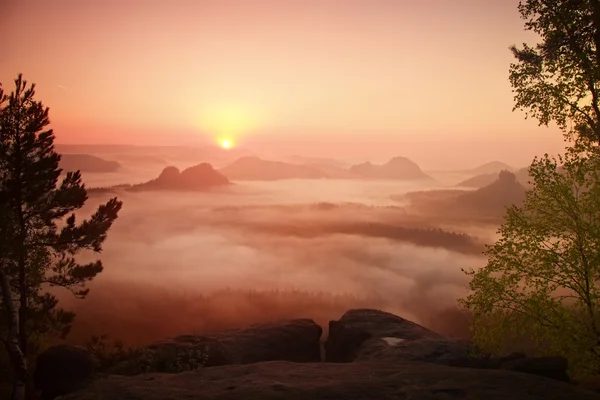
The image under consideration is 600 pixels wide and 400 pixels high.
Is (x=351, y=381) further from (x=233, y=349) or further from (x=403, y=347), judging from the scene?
(x=233, y=349)

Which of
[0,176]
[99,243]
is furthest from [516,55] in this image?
[0,176]

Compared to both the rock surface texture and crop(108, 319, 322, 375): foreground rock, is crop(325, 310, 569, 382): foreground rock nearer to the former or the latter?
the rock surface texture

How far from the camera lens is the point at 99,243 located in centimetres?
3022

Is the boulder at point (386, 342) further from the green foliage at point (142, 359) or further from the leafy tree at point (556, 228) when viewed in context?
the green foliage at point (142, 359)

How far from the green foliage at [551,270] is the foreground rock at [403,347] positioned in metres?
2.64

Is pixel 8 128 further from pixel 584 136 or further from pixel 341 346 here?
pixel 584 136

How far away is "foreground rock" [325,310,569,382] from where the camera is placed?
17375mm

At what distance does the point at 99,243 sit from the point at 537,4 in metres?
31.7

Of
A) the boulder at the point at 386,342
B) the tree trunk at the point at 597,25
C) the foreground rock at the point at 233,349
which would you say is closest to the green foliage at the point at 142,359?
the foreground rock at the point at 233,349

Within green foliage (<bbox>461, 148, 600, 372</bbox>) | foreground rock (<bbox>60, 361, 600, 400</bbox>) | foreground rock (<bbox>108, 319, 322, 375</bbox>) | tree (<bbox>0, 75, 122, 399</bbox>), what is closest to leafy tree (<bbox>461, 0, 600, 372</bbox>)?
green foliage (<bbox>461, 148, 600, 372</bbox>)

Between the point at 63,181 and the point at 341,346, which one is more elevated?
the point at 63,181

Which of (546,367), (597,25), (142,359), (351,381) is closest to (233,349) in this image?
(142,359)

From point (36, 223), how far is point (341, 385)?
24.0 m

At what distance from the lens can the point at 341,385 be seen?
48.6ft
